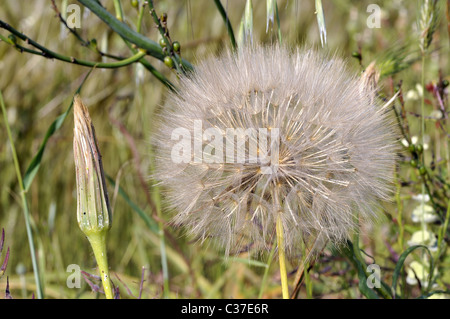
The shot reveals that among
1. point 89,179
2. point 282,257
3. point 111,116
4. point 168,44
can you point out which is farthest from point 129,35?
point 111,116

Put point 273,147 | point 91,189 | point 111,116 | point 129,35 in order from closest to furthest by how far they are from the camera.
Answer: point 91,189 < point 273,147 < point 129,35 < point 111,116

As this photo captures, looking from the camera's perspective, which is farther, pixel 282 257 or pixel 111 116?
pixel 111 116

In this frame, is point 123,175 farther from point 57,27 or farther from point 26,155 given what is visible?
point 57,27

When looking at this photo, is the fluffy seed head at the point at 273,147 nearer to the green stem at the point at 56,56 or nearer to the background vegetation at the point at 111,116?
the green stem at the point at 56,56

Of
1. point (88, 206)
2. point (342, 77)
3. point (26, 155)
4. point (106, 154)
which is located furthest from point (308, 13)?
point (88, 206)

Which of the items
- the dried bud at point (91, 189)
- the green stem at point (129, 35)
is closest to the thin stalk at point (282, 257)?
the dried bud at point (91, 189)

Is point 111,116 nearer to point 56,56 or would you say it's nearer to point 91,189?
point 56,56

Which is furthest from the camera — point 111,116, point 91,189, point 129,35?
point 111,116
